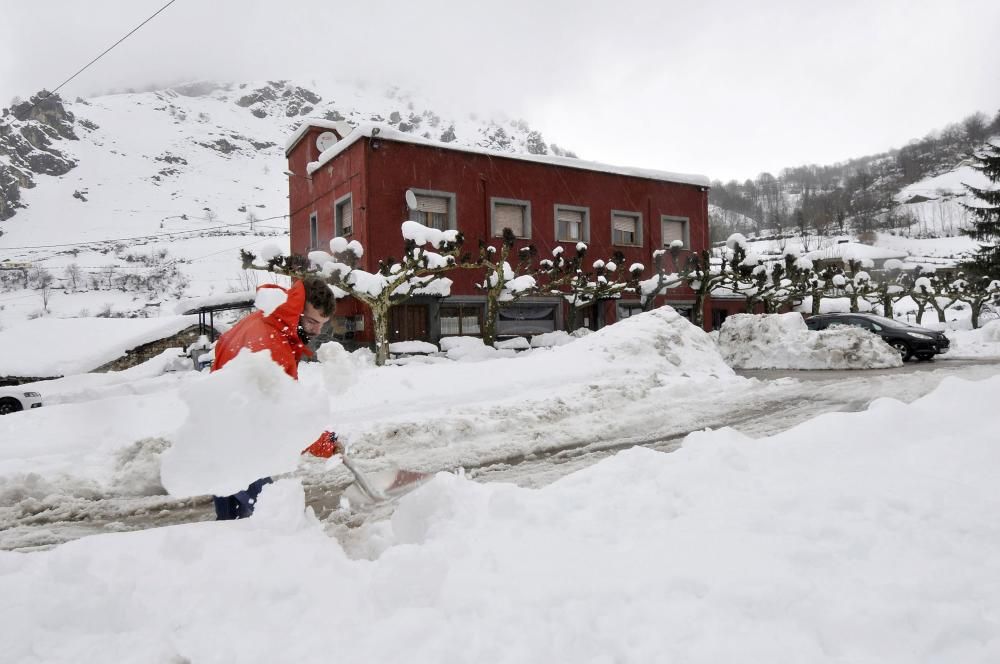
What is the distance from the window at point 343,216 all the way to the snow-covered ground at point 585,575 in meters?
14.0

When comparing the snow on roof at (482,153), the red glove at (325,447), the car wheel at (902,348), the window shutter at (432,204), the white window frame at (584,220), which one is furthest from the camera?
the white window frame at (584,220)

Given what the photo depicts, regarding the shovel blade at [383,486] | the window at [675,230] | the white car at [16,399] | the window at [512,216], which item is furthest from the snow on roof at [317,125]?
the shovel blade at [383,486]

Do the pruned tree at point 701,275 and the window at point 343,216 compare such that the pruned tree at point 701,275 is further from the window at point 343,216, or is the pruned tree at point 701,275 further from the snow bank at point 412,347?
the window at point 343,216

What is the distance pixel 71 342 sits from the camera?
17109mm

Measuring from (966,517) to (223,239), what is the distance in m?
79.7

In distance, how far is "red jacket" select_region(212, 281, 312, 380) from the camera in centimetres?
273

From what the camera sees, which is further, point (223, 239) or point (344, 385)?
point (223, 239)

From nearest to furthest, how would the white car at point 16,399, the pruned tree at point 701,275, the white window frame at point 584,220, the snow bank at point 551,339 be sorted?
the white car at point 16,399, the snow bank at point 551,339, the pruned tree at point 701,275, the white window frame at point 584,220

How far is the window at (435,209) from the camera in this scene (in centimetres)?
1598

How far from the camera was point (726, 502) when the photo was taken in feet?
9.00

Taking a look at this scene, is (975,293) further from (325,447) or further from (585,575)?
(325,447)

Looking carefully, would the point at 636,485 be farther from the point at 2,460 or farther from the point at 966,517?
the point at 2,460

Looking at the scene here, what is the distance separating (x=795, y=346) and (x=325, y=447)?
44.8 ft

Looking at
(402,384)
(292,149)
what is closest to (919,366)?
(402,384)
